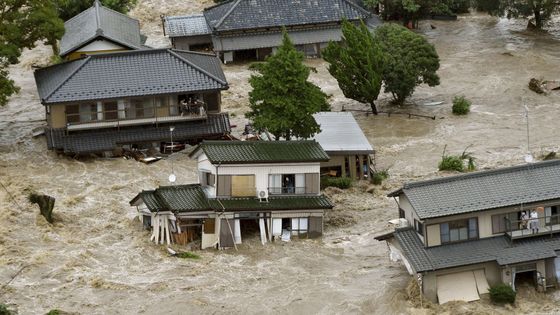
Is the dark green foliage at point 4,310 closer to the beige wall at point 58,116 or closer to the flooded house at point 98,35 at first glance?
the beige wall at point 58,116

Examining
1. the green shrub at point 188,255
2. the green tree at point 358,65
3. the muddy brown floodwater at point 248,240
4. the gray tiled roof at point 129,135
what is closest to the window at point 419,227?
the muddy brown floodwater at point 248,240

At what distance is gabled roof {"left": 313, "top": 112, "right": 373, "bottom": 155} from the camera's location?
55312mm

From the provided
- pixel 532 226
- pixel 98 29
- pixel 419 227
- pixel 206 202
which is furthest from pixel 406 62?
pixel 532 226

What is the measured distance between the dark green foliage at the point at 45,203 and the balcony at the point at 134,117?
8.60 meters

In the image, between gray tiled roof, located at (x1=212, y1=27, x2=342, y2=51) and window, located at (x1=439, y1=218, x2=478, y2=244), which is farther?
gray tiled roof, located at (x1=212, y1=27, x2=342, y2=51)

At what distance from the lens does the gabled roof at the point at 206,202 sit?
47375mm

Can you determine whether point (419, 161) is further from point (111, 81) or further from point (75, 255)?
point (75, 255)

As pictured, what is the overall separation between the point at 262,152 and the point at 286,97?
5.99 m

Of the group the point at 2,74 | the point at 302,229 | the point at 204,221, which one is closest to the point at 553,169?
the point at 302,229

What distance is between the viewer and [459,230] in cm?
4225

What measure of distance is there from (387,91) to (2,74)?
23.3 m

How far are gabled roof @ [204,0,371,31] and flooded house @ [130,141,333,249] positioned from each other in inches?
1094

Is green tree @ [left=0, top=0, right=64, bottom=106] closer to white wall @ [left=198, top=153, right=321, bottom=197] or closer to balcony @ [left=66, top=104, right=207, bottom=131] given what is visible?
balcony @ [left=66, top=104, right=207, bottom=131]

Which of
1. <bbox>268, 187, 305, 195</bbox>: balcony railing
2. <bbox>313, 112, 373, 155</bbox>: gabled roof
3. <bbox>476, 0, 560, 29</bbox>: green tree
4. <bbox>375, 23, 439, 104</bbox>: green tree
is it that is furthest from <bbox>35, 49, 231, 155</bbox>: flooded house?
<bbox>476, 0, 560, 29</bbox>: green tree
